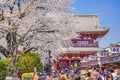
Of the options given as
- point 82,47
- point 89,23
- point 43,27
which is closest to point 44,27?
point 43,27

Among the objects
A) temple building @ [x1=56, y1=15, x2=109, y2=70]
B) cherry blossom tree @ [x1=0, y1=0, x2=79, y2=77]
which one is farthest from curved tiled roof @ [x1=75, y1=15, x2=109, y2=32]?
cherry blossom tree @ [x1=0, y1=0, x2=79, y2=77]

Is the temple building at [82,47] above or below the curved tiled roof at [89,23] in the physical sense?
below

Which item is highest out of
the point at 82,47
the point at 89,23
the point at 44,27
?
the point at 89,23

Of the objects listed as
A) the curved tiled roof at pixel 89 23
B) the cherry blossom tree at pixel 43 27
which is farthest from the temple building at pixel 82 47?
the cherry blossom tree at pixel 43 27

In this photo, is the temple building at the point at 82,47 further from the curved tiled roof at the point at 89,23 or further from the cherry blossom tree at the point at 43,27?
the cherry blossom tree at the point at 43,27

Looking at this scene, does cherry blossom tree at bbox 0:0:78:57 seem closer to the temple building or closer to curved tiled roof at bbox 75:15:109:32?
the temple building

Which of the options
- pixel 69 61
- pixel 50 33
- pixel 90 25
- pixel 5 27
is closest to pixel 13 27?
pixel 5 27

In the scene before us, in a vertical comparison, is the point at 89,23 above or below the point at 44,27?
above

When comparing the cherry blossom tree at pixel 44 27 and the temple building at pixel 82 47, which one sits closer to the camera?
the cherry blossom tree at pixel 44 27

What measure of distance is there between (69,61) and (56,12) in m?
25.2

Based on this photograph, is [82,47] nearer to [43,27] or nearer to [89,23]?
[89,23]

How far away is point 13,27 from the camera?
80.1ft

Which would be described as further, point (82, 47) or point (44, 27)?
point (82, 47)

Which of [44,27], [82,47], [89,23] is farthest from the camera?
[89,23]
